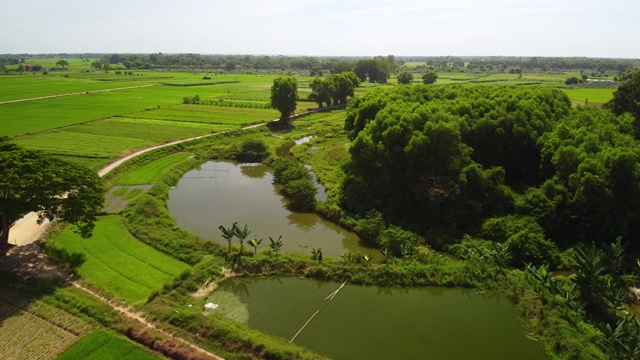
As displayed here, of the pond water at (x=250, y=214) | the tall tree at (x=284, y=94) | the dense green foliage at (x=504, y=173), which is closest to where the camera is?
the dense green foliage at (x=504, y=173)

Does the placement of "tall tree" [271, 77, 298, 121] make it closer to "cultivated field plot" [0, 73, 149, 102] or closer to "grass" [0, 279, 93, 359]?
"grass" [0, 279, 93, 359]

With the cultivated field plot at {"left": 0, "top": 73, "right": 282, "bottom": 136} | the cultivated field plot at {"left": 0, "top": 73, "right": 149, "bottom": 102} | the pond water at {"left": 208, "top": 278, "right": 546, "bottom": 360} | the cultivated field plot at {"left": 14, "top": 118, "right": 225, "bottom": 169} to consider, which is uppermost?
the cultivated field plot at {"left": 0, "top": 73, "right": 149, "bottom": 102}

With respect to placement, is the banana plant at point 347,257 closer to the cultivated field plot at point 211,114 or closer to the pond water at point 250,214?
the pond water at point 250,214

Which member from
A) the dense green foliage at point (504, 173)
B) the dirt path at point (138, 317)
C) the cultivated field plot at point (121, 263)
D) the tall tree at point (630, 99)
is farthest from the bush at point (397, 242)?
the tall tree at point (630, 99)

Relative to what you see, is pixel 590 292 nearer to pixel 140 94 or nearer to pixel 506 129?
pixel 506 129

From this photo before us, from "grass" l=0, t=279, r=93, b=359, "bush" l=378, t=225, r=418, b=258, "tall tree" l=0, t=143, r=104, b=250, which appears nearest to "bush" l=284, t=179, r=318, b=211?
"bush" l=378, t=225, r=418, b=258
